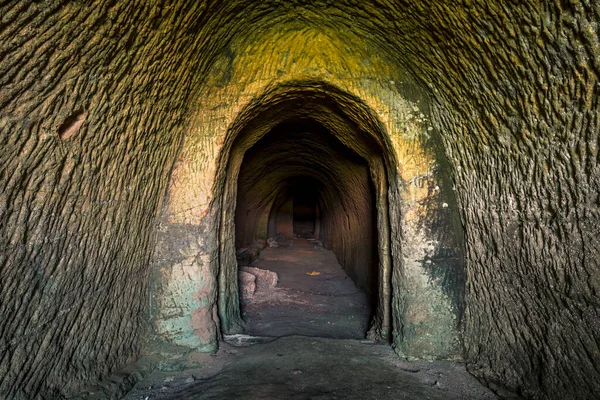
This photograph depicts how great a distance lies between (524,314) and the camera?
2.50m

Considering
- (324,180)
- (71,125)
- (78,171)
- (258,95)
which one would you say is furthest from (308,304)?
(71,125)

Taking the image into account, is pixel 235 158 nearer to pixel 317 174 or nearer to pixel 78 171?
pixel 78 171

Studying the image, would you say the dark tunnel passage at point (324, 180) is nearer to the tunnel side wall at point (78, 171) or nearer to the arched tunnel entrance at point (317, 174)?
the arched tunnel entrance at point (317, 174)

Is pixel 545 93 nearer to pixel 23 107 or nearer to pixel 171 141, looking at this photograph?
pixel 23 107

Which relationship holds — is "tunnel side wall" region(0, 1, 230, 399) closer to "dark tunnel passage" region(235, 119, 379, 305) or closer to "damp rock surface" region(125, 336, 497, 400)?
"damp rock surface" region(125, 336, 497, 400)

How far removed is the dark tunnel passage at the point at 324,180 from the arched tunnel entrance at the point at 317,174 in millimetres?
19

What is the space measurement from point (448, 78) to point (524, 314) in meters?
1.86

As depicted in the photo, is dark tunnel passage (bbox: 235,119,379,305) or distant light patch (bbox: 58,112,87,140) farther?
dark tunnel passage (bbox: 235,119,379,305)

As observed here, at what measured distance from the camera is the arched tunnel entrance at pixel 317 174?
400 centimetres

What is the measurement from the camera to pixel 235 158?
4492 millimetres

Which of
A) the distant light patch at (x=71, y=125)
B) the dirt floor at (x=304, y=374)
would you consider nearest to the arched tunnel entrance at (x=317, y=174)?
the dirt floor at (x=304, y=374)

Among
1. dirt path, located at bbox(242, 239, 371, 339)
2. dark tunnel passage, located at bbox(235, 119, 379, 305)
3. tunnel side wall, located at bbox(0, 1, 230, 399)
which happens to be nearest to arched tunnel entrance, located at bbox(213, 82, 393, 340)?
dark tunnel passage, located at bbox(235, 119, 379, 305)

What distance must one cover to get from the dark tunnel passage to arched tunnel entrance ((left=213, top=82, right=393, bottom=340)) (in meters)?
0.02

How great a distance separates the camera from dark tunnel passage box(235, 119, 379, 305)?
19.9 ft
